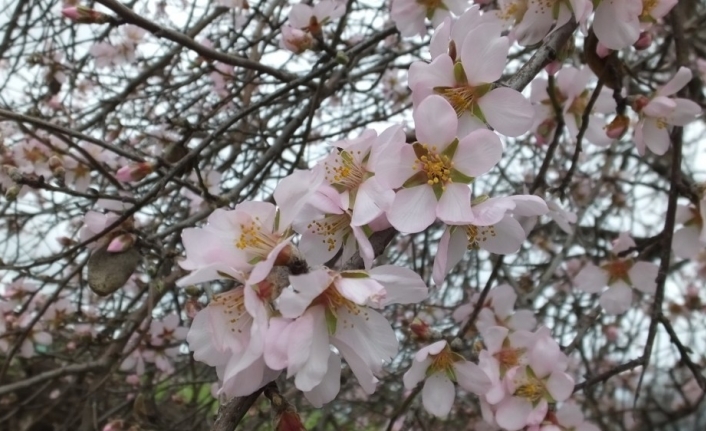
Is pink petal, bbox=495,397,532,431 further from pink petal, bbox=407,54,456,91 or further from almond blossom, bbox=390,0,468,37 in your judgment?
almond blossom, bbox=390,0,468,37

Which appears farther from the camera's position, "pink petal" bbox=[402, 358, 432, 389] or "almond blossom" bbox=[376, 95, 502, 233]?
"pink petal" bbox=[402, 358, 432, 389]

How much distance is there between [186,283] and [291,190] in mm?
187

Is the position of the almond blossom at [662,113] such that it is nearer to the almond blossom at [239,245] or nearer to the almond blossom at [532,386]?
the almond blossom at [532,386]

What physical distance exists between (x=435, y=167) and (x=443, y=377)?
58cm

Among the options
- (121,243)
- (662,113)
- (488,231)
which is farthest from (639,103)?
(121,243)

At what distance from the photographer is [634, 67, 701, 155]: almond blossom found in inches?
61.3

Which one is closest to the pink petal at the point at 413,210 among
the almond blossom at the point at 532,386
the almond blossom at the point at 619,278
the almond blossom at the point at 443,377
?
the almond blossom at the point at 443,377

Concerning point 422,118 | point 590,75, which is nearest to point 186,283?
point 422,118

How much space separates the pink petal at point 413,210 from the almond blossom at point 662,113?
3.18ft

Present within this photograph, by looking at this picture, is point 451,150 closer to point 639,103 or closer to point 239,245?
point 239,245

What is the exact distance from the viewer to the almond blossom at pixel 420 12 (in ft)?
5.38

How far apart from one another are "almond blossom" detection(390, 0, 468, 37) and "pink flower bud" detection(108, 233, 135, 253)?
938 mm

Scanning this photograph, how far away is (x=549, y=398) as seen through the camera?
4.51ft

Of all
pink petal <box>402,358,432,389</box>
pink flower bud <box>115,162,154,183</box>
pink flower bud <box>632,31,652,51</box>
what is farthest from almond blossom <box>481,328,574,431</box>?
pink flower bud <box>115,162,154,183</box>
